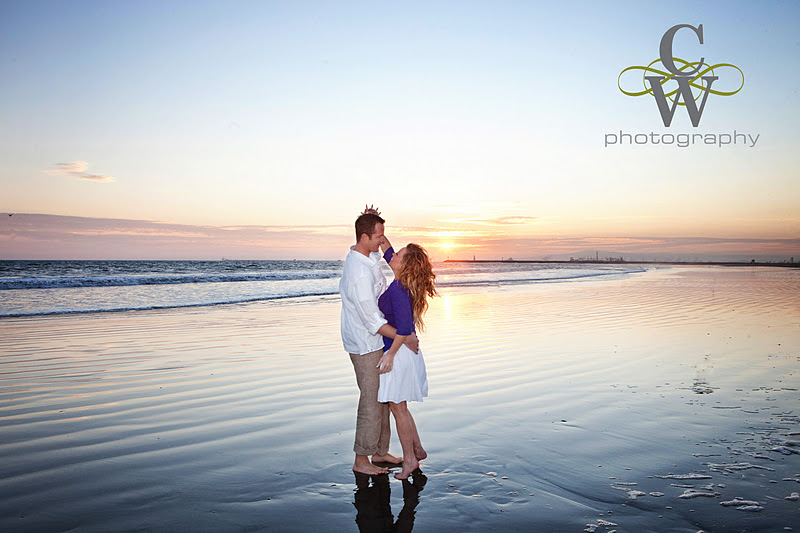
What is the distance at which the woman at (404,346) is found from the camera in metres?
4.33

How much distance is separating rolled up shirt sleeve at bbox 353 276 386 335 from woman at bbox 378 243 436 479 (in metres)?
0.18

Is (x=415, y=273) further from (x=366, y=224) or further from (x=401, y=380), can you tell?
(x=401, y=380)

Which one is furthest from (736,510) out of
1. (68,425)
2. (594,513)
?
(68,425)

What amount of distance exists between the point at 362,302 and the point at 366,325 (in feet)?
0.61

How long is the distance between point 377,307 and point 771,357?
7.51m

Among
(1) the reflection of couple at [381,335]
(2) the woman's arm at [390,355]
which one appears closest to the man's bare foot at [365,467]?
(1) the reflection of couple at [381,335]

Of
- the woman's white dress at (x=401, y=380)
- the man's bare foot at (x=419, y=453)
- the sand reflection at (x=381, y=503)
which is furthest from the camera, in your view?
the man's bare foot at (x=419, y=453)

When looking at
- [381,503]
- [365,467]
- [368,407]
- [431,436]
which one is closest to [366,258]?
[368,407]

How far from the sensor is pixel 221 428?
5402mm

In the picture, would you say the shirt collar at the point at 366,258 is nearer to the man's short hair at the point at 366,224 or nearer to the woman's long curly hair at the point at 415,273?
the man's short hair at the point at 366,224

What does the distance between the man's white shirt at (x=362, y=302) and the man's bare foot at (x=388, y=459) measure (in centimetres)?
95

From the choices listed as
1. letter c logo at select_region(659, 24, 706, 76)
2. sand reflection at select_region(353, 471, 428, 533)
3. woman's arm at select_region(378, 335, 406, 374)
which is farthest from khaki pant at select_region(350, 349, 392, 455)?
letter c logo at select_region(659, 24, 706, 76)

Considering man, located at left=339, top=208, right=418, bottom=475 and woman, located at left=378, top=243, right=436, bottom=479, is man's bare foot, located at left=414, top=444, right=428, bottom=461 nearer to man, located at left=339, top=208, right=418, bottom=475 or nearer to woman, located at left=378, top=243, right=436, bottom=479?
woman, located at left=378, top=243, right=436, bottom=479

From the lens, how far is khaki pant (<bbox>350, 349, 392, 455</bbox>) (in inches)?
173
